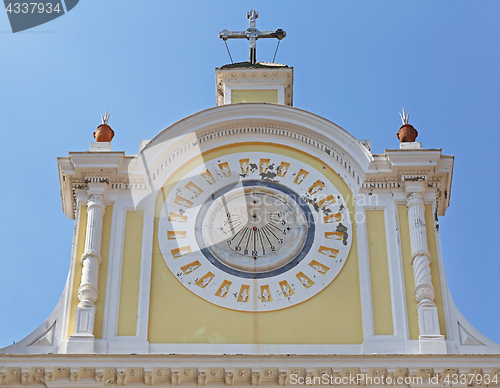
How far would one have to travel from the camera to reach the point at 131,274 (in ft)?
50.8

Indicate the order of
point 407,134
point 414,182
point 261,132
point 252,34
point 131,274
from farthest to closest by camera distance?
point 252,34
point 261,132
point 407,134
point 414,182
point 131,274

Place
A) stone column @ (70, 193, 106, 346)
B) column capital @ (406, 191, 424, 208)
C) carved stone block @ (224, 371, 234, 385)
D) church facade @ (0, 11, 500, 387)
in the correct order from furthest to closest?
column capital @ (406, 191, 424, 208) → stone column @ (70, 193, 106, 346) → church facade @ (0, 11, 500, 387) → carved stone block @ (224, 371, 234, 385)

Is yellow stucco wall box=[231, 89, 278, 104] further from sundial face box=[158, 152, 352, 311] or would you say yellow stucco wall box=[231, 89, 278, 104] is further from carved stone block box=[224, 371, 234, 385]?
carved stone block box=[224, 371, 234, 385]

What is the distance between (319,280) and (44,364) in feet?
13.6

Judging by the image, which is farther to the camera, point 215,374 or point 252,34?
point 252,34

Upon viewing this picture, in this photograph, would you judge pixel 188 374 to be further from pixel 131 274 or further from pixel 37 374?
pixel 131 274

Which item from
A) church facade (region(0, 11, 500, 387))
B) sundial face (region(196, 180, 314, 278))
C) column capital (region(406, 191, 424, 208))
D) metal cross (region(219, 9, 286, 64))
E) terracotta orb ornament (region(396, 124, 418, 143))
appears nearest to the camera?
church facade (region(0, 11, 500, 387))

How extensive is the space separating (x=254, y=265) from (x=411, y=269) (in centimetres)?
230

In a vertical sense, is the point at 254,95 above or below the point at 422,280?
above

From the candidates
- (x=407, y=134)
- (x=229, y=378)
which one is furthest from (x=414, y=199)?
(x=229, y=378)

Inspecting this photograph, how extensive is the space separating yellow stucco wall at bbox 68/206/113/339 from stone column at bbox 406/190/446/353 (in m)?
4.50

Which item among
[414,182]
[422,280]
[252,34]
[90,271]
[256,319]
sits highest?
[252,34]

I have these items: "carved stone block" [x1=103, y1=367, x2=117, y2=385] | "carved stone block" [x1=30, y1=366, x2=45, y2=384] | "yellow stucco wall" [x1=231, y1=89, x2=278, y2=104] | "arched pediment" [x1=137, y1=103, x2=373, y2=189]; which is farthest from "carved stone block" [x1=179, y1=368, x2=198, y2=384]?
"yellow stucco wall" [x1=231, y1=89, x2=278, y2=104]

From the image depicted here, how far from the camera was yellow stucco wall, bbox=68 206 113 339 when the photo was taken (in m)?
15.0
